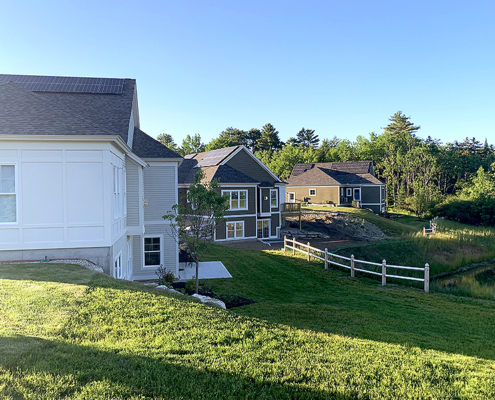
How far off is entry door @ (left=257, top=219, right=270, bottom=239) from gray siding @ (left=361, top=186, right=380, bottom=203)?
23.5m

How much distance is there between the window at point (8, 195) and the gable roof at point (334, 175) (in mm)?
45147

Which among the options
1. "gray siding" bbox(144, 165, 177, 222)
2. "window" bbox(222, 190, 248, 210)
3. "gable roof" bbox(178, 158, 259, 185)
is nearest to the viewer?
"gray siding" bbox(144, 165, 177, 222)

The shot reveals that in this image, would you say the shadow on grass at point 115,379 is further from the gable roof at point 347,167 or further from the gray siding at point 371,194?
the gable roof at point 347,167

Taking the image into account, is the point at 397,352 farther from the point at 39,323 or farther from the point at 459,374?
the point at 39,323

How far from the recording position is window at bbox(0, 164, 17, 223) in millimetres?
10562

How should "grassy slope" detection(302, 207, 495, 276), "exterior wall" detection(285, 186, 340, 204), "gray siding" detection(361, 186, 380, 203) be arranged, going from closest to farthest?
"grassy slope" detection(302, 207, 495, 276)
"exterior wall" detection(285, 186, 340, 204)
"gray siding" detection(361, 186, 380, 203)

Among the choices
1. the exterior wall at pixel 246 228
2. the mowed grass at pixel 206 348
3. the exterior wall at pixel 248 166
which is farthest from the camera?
the exterior wall at pixel 248 166

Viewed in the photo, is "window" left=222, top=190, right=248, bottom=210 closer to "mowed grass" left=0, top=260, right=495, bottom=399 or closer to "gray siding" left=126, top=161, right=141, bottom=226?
"gray siding" left=126, top=161, right=141, bottom=226

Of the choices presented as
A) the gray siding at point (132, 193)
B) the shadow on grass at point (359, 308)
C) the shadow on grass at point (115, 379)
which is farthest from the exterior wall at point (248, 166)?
the shadow on grass at point (115, 379)

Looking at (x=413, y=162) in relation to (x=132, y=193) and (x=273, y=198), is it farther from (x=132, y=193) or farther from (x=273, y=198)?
(x=132, y=193)

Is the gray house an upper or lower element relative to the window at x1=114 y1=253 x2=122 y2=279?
upper

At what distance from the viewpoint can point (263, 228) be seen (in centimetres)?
3462

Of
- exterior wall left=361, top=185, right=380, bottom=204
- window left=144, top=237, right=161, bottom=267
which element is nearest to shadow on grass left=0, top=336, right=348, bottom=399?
window left=144, top=237, right=161, bottom=267

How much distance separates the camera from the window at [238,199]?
3161 cm
